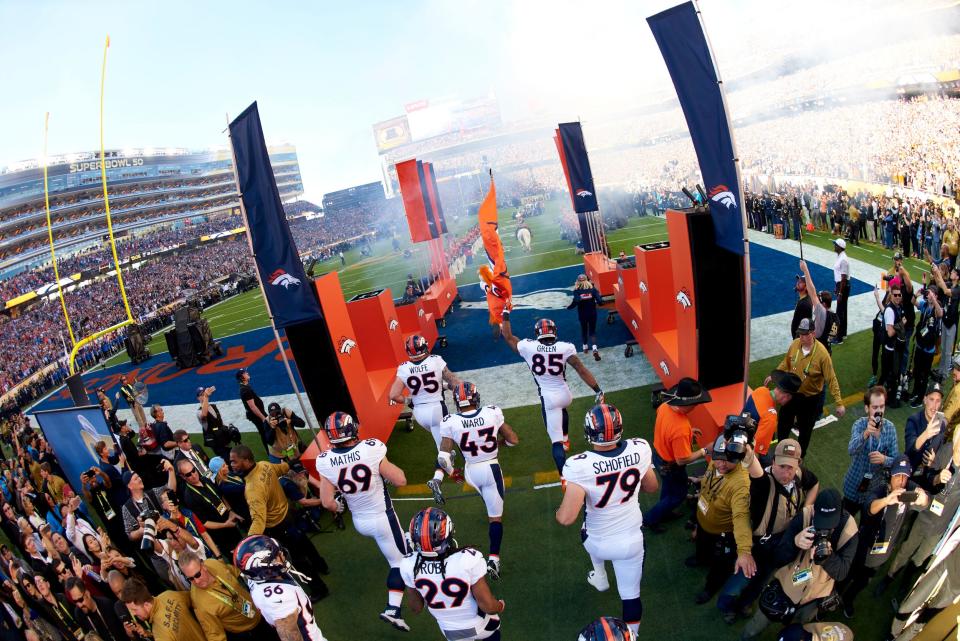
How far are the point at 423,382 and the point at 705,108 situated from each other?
443 cm

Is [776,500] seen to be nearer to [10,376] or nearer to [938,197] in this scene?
[938,197]

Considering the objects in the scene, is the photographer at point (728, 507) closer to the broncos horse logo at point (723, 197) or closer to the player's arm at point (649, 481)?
the player's arm at point (649, 481)

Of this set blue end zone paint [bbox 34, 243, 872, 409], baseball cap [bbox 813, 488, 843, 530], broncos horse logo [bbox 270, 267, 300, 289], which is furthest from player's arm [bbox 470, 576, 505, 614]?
Result: blue end zone paint [bbox 34, 243, 872, 409]

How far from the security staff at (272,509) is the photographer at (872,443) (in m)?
5.00

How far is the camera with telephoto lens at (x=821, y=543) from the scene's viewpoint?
3.53 m

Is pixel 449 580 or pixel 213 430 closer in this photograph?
pixel 449 580

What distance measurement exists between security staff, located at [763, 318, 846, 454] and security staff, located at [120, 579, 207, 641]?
544cm

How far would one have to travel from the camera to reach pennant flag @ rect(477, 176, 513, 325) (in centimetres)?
1212

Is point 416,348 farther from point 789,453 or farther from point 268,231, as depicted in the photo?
point 789,453

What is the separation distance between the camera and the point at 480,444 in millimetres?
5273

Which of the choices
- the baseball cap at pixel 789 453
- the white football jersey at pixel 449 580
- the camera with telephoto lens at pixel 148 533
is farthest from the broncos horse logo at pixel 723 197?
the camera with telephoto lens at pixel 148 533

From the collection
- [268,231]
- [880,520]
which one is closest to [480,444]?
[880,520]

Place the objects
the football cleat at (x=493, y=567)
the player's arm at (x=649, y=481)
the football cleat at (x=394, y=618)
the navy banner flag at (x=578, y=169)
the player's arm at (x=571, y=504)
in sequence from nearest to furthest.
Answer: the player's arm at (x=571, y=504) → the player's arm at (x=649, y=481) → the football cleat at (x=394, y=618) → the football cleat at (x=493, y=567) → the navy banner flag at (x=578, y=169)

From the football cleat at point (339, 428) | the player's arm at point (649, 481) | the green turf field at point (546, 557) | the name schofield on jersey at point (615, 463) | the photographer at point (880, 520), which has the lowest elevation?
the green turf field at point (546, 557)
